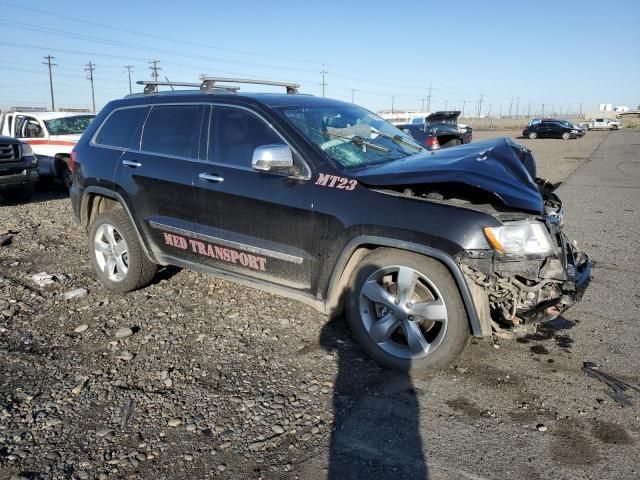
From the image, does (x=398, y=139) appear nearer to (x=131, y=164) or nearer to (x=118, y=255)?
(x=131, y=164)

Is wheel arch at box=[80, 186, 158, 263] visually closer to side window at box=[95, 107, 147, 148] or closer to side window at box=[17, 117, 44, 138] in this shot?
side window at box=[95, 107, 147, 148]

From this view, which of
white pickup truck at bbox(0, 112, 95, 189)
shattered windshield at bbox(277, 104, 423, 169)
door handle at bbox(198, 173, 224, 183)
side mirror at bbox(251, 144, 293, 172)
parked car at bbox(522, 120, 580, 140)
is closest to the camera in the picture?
side mirror at bbox(251, 144, 293, 172)

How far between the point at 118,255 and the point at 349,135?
255 cm

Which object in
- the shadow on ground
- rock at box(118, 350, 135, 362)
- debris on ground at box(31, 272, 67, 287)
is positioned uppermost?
the shadow on ground

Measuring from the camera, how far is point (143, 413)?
299 cm

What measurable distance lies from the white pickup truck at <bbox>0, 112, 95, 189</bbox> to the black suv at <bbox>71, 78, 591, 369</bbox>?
23.5ft

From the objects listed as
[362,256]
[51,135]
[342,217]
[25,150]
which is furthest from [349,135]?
[51,135]

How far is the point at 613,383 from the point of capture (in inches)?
129

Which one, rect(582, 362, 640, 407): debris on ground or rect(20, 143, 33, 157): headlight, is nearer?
rect(582, 362, 640, 407): debris on ground

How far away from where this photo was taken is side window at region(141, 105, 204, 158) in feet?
A: 14.0

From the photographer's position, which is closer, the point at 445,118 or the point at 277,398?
the point at 277,398

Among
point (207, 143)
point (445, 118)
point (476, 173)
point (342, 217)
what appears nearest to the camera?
point (476, 173)

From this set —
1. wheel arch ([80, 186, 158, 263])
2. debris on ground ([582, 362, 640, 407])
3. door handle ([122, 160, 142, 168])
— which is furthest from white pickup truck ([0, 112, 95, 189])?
debris on ground ([582, 362, 640, 407])

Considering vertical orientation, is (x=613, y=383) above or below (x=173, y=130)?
below
